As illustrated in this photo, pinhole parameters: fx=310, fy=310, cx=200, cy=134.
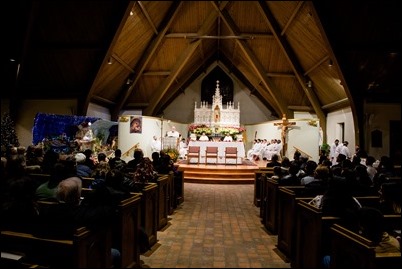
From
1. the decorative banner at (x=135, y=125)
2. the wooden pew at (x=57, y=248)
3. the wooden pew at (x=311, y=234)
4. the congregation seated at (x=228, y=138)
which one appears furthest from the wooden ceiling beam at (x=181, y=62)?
the wooden pew at (x=57, y=248)

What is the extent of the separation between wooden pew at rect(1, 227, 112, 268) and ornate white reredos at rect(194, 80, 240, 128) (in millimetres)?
13626

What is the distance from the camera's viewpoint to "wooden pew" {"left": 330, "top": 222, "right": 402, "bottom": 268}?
2.00 metres

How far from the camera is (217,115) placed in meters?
16.3

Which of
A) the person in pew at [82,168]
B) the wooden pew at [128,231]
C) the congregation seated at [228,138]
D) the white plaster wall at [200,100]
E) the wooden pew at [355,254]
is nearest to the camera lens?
the wooden pew at [355,254]

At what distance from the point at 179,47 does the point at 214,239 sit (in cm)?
1086

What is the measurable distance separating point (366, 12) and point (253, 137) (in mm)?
10616

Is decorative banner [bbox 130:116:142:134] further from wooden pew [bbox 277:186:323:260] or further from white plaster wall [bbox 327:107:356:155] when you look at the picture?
wooden pew [bbox 277:186:323:260]

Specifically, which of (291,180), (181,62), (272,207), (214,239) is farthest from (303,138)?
(214,239)

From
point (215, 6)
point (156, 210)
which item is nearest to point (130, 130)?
point (215, 6)

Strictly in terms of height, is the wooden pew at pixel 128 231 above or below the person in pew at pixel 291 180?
below

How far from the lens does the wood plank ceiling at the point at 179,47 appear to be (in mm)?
8164

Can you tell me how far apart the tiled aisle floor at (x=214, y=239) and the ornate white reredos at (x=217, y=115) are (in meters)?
9.50

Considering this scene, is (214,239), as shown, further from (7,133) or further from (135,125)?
(135,125)

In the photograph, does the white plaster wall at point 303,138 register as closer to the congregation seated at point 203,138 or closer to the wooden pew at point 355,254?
the congregation seated at point 203,138
